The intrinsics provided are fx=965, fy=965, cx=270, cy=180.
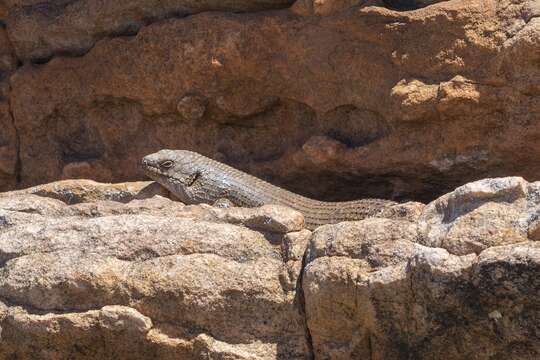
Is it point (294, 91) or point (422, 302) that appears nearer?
point (422, 302)

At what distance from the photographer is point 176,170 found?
7.75 metres

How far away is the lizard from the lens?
7258 millimetres

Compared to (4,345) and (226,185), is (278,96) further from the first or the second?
(4,345)

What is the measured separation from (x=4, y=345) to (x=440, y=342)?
2.43 m

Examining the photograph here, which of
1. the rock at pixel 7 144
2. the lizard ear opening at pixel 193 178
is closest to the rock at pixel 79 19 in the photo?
the rock at pixel 7 144

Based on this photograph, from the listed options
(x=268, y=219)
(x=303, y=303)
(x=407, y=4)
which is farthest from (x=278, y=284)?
(x=407, y=4)

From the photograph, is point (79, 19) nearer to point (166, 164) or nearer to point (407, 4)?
point (166, 164)

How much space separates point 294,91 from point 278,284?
106 inches

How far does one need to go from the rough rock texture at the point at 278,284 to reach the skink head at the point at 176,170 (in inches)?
70.9

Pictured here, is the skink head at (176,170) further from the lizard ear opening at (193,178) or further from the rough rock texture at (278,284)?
the rough rock texture at (278,284)

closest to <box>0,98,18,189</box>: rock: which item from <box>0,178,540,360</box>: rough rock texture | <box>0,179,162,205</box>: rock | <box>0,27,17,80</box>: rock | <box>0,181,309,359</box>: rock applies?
<box>0,27,17,80</box>: rock

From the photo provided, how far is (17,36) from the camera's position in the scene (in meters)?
8.54

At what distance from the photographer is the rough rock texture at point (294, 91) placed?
22.1 feet

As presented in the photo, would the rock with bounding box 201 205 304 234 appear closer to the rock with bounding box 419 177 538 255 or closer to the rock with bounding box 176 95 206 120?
the rock with bounding box 419 177 538 255
